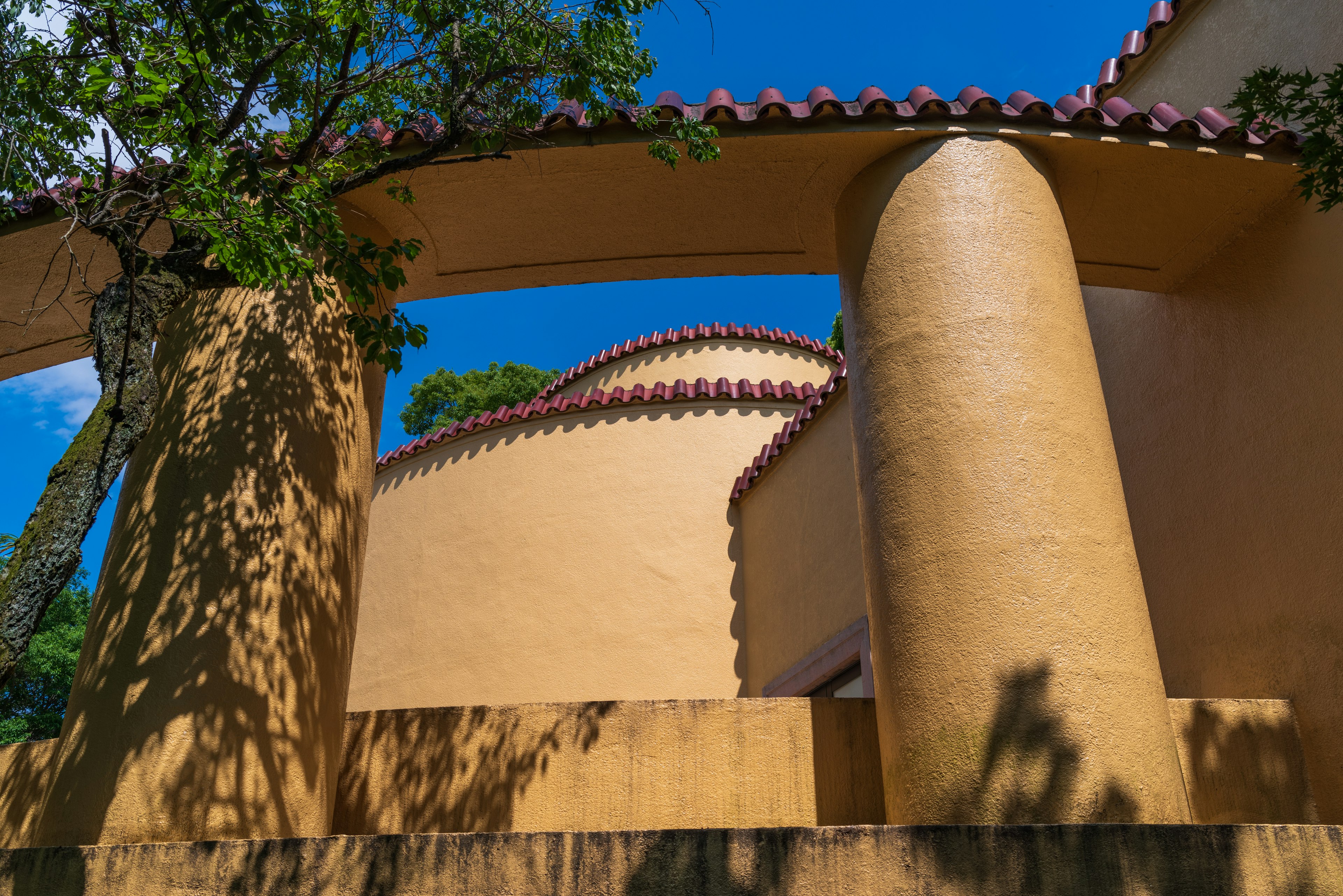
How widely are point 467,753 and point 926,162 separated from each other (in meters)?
3.97

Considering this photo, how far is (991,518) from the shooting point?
436 centimetres

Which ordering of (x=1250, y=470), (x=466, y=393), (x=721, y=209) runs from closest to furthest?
(x=1250, y=470) < (x=721, y=209) < (x=466, y=393)

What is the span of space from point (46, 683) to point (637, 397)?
60.1 feet

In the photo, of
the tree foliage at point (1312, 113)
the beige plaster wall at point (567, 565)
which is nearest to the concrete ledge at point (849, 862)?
the tree foliage at point (1312, 113)

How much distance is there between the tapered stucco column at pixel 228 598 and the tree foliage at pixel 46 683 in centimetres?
1896

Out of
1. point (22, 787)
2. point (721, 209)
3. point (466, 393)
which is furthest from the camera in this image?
point (466, 393)

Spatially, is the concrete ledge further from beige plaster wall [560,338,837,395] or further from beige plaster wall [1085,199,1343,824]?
beige plaster wall [560,338,837,395]

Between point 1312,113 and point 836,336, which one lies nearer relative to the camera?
point 1312,113

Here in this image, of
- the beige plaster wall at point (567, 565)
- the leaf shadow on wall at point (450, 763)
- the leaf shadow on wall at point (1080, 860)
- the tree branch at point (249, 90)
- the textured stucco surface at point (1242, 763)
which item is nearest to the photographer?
the leaf shadow on wall at point (1080, 860)

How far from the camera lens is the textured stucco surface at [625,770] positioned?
4.86 meters

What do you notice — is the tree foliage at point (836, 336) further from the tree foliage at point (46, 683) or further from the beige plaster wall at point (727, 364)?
the tree foliage at point (46, 683)

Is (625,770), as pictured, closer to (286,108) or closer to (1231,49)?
(286,108)

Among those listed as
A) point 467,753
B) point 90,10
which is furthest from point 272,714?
point 90,10

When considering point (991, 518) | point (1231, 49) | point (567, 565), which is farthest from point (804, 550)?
point (1231, 49)
